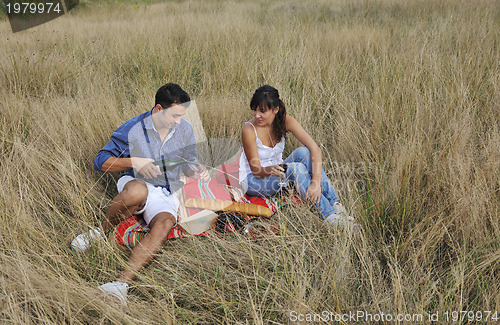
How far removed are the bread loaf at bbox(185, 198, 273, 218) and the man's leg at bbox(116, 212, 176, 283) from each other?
0.94 ft

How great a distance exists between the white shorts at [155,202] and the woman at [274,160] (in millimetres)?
593

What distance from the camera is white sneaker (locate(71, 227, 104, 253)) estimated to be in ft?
6.34

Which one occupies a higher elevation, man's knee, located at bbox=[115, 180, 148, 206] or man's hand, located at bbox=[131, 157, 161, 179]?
man's hand, located at bbox=[131, 157, 161, 179]

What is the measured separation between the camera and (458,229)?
1849mm

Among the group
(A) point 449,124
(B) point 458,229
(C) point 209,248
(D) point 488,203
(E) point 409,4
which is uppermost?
(E) point 409,4

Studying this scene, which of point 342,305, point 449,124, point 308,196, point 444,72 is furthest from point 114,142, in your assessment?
point 444,72

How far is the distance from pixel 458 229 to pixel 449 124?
1.06 m

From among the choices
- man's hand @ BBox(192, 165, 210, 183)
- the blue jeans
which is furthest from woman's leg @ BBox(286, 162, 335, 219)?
man's hand @ BBox(192, 165, 210, 183)

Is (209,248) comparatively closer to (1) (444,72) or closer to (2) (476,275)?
(2) (476,275)

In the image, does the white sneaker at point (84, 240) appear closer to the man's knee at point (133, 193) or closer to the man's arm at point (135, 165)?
the man's knee at point (133, 193)

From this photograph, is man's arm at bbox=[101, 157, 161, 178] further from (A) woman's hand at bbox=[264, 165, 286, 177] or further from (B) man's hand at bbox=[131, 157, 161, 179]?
(A) woman's hand at bbox=[264, 165, 286, 177]

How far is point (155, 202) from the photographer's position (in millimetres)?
2348

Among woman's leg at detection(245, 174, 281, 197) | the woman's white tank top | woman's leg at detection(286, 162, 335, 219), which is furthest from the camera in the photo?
the woman's white tank top

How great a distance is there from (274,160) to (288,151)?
374 millimetres
